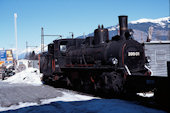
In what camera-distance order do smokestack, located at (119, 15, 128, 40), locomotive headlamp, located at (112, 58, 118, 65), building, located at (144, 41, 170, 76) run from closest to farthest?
locomotive headlamp, located at (112, 58, 118, 65)
smokestack, located at (119, 15, 128, 40)
building, located at (144, 41, 170, 76)

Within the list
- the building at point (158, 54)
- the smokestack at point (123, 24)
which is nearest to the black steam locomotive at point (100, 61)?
the smokestack at point (123, 24)

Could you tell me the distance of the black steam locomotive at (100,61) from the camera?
38.3 feet

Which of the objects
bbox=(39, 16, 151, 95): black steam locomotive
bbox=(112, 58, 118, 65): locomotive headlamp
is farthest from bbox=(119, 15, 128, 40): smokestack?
bbox=(112, 58, 118, 65): locomotive headlamp

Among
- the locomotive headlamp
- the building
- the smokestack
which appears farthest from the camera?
the building

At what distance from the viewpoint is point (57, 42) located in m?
17.0

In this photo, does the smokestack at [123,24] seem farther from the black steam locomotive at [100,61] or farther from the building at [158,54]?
the building at [158,54]

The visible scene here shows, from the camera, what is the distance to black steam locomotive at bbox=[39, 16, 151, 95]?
1168cm

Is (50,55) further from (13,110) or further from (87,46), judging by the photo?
(13,110)

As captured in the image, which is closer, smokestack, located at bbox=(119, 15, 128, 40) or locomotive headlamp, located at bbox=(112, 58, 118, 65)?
locomotive headlamp, located at bbox=(112, 58, 118, 65)

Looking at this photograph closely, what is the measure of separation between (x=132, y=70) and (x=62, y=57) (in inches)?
248

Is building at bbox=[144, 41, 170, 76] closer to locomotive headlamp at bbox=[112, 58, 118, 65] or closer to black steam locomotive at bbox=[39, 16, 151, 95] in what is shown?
black steam locomotive at bbox=[39, 16, 151, 95]

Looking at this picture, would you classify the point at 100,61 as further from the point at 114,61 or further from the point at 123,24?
the point at 123,24

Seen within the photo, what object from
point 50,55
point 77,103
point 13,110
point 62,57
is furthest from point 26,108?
point 50,55

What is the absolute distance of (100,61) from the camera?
13016mm
